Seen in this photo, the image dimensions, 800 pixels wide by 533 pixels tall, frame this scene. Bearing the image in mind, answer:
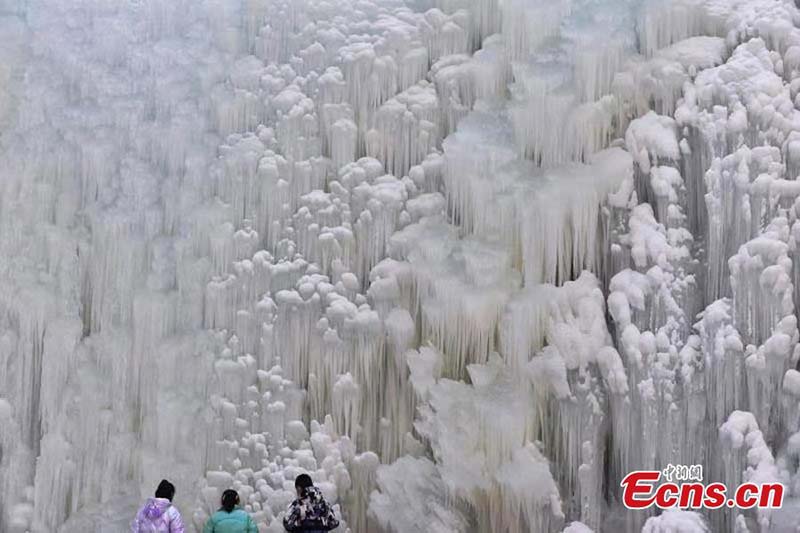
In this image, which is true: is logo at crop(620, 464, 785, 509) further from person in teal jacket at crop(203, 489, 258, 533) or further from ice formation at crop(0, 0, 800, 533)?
person in teal jacket at crop(203, 489, 258, 533)

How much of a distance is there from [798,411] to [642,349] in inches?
35.3

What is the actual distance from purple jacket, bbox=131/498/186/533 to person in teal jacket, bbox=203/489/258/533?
0.18 m

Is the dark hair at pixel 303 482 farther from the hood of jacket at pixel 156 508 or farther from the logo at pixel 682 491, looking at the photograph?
the logo at pixel 682 491

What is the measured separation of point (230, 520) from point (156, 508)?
416 mm

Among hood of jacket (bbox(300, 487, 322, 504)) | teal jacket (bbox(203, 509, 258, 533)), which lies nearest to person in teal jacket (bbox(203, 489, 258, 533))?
teal jacket (bbox(203, 509, 258, 533))

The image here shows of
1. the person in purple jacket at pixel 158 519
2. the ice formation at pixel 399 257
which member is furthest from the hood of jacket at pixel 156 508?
the ice formation at pixel 399 257

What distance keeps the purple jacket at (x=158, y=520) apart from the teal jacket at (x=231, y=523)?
18cm

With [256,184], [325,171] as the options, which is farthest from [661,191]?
[256,184]

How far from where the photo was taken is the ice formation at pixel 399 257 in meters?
5.46

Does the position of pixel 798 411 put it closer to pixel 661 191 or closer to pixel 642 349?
pixel 642 349

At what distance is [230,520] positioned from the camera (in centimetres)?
506

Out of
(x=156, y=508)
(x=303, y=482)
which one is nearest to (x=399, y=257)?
(x=303, y=482)

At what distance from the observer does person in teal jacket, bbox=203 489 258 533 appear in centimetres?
504

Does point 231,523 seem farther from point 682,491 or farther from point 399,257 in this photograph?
point 682,491
